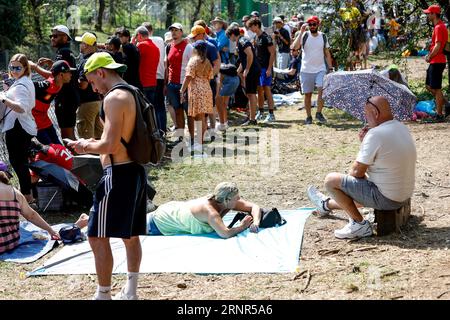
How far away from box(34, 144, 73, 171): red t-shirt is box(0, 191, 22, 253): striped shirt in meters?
1.34

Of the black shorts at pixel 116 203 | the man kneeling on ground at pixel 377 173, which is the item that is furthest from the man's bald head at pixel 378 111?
the black shorts at pixel 116 203

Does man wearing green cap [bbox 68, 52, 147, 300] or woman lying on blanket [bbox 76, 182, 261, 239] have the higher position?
man wearing green cap [bbox 68, 52, 147, 300]

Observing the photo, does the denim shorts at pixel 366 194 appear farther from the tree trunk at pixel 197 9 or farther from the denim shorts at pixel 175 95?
the tree trunk at pixel 197 9

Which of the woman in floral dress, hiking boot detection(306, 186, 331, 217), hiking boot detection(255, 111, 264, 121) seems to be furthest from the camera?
hiking boot detection(255, 111, 264, 121)

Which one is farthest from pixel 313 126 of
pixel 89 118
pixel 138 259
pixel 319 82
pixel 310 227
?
pixel 138 259

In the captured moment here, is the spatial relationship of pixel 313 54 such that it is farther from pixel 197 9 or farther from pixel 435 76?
pixel 197 9

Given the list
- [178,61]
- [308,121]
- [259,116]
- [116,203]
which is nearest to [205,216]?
[116,203]

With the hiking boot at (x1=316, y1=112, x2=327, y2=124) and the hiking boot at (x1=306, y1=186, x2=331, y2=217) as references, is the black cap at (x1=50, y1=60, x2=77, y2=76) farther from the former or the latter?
the hiking boot at (x1=316, y1=112, x2=327, y2=124)

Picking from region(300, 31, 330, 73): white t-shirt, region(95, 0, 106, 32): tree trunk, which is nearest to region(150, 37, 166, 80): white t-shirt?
region(300, 31, 330, 73): white t-shirt

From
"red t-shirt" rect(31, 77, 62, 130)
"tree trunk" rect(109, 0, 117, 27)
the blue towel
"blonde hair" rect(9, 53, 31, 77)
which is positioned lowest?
the blue towel

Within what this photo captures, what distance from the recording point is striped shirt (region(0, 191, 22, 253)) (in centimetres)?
637

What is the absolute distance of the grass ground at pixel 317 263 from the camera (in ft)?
17.1

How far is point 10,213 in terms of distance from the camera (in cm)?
643

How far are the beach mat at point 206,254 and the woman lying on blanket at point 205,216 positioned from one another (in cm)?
8
